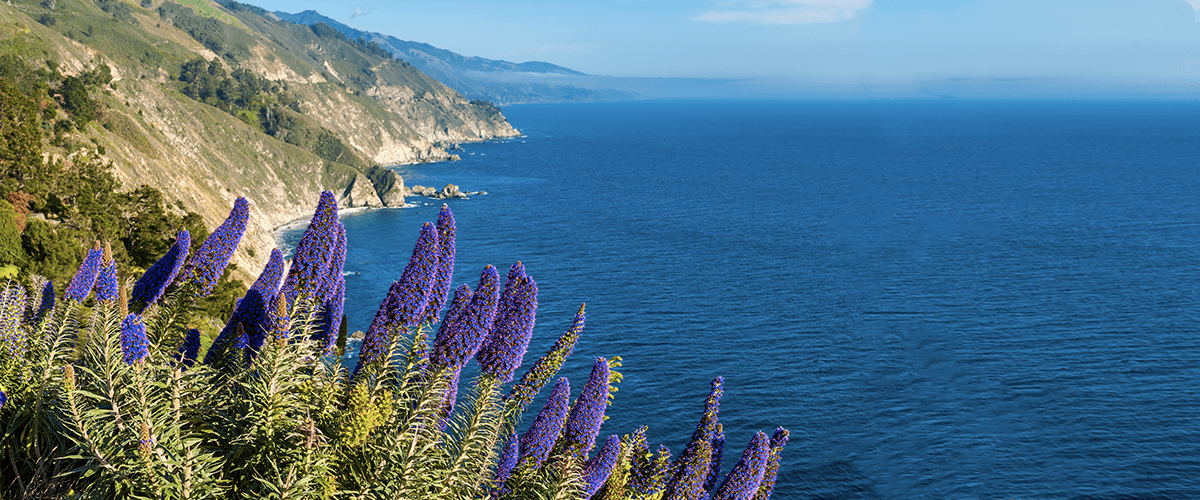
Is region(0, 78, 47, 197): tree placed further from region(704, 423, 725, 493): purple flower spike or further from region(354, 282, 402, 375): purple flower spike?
region(354, 282, 402, 375): purple flower spike

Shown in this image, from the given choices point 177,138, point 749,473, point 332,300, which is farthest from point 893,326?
point 177,138

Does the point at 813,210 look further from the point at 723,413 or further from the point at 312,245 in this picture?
the point at 312,245

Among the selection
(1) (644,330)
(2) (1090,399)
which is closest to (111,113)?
(1) (644,330)

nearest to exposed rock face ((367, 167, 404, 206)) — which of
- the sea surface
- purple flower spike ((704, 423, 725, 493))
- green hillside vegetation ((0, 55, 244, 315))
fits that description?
the sea surface

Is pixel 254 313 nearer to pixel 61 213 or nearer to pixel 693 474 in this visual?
pixel 693 474

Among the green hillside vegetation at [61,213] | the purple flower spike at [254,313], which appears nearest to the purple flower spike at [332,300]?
the purple flower spike at [254,313]

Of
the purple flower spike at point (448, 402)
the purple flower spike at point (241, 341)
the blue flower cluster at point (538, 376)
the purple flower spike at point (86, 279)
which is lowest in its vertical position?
the blue flower cluster at point (538, 376)

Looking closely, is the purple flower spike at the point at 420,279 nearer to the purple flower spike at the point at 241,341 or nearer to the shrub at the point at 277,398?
the shrub at the point at 277,398
